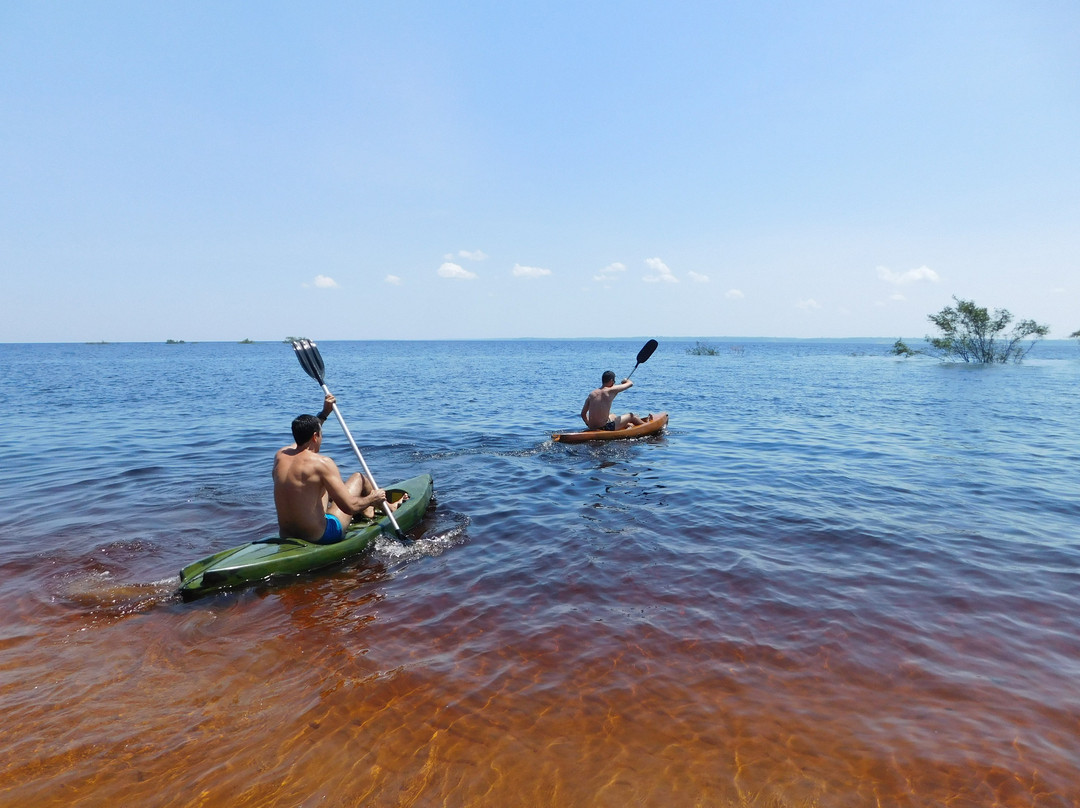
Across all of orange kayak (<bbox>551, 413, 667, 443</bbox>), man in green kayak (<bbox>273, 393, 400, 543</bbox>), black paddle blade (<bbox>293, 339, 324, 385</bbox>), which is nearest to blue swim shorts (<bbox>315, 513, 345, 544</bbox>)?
man in green kayak (<bbox>273, 393, 400, 543</bbox>)

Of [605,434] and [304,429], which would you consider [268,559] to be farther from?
[605,434]

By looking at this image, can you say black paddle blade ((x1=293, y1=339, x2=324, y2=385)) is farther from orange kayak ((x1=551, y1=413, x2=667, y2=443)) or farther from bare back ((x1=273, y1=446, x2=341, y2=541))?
orange kayak ((x1=551, y1=413, x2=667, y2=443))

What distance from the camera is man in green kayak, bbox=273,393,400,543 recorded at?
21.6 feet

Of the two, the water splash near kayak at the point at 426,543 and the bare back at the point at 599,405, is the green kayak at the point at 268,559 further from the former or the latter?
the bare back at the point at 599,405

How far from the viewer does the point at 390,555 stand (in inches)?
302

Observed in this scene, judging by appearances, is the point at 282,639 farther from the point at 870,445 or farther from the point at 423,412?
the point at 423,412

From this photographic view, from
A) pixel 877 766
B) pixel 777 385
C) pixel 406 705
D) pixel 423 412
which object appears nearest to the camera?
pixel 877 766

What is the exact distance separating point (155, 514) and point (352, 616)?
18.1 feet

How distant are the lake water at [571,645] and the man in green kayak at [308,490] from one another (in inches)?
23.1

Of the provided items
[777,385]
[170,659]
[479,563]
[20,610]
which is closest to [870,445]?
[479,563]

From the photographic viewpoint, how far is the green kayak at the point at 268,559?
615 cm

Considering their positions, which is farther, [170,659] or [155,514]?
[155,514]

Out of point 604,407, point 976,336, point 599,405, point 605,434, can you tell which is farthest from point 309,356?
point 976,336

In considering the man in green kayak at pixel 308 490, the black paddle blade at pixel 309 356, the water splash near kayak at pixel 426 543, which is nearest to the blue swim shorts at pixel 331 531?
the man in green kayak at pixel 308 490
